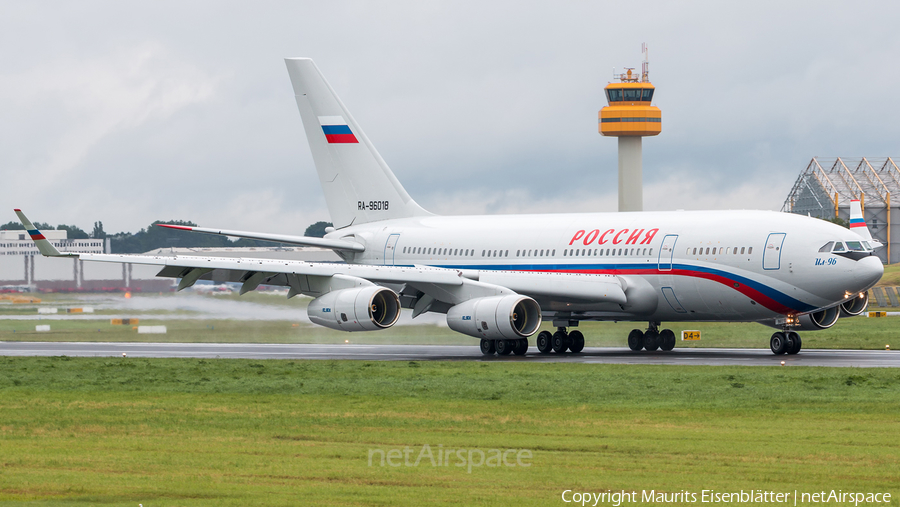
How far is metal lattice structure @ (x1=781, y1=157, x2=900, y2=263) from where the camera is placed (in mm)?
127250

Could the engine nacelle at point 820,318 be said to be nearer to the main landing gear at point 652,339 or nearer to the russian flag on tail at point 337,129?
the main landing gear at point 652,339

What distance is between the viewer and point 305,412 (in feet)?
60.0

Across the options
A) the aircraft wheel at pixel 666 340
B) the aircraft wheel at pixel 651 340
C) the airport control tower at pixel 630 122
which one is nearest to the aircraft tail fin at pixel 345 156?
the aircraft wheel at pixel 651 340

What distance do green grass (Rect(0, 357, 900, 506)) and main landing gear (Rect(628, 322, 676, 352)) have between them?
9.66 m

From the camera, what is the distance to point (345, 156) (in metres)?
43.3

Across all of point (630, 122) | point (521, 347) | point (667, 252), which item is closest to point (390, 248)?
point (521, 347)

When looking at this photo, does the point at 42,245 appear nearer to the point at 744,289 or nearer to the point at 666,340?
the point at 666,340

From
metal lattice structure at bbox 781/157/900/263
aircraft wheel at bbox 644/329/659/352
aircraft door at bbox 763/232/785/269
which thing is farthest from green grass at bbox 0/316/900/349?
metal lattice structure at bbox 781/157/900/263

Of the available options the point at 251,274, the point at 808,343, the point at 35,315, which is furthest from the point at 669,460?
the point at 35,315

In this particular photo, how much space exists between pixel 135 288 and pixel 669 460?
109 feet

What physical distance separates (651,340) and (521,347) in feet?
17.3

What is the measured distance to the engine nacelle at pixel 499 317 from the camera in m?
30.9

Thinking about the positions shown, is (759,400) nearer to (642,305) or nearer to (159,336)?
(642,305)

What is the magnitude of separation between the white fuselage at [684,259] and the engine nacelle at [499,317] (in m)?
2.46
